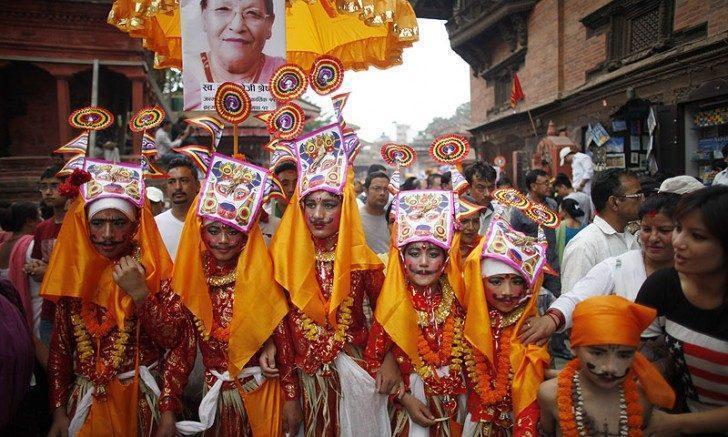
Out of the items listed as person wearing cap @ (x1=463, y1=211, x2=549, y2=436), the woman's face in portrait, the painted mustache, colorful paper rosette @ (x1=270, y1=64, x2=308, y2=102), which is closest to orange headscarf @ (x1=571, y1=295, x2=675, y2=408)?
the painted mustache

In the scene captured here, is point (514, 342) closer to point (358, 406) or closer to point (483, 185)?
point (358, 406)

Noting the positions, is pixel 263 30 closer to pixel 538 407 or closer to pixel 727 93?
pixel 538 407

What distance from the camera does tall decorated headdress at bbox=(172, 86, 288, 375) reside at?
281cm

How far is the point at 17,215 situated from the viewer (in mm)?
4262

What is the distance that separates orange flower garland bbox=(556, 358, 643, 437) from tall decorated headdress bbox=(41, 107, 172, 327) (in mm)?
2246

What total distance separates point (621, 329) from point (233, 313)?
80.2 inches

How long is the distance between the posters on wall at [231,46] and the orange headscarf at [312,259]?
54.8 inches

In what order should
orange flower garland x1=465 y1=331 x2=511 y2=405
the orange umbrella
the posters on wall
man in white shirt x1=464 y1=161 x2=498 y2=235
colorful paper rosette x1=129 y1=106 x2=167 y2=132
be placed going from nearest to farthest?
orange flower garland x1=465 y1=331 x2=511 y2=405 → colorful paper rosette x1=129 y1=106 x2=167 y2=132 → the posters on wall → the orange umbrella → man in white shirt x1=464 y1=161 x2=498 y2=235

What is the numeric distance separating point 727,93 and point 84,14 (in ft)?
46.2

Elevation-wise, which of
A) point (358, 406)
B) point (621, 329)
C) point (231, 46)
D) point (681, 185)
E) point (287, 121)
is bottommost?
point (358, 406)

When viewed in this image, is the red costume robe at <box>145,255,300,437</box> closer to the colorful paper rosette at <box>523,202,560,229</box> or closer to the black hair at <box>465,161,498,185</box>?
the colorful paper rosette at <box>523,202,560,229</box>

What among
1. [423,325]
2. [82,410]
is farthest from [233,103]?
[82,410]

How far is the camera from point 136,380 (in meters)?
2.84

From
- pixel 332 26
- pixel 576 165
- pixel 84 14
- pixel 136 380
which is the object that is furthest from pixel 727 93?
pixel 84 14
